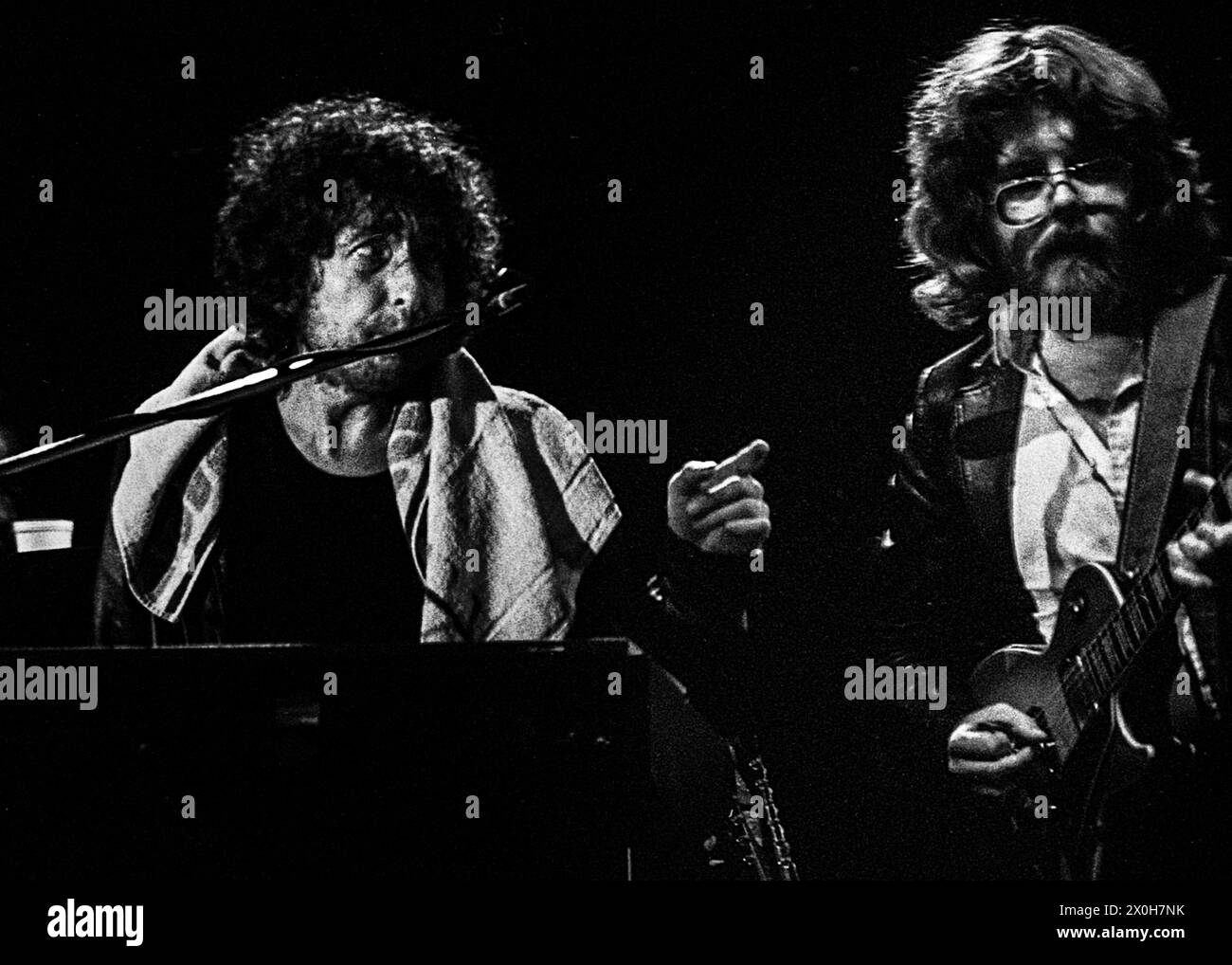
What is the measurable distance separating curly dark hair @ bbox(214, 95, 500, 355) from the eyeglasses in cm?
107

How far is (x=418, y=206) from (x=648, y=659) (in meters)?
1.03

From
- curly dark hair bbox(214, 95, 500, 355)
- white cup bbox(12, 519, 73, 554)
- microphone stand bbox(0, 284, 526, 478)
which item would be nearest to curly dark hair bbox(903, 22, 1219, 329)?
curly dark hair bbox(214, 95, 500, 355)

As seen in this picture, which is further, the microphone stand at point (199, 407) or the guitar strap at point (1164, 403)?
the guitar strap at point (1164, 403)

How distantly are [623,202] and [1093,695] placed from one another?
4.49ft

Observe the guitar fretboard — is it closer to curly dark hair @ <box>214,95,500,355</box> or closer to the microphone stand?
curly dark hair @ <box>214,95,500,355</box>

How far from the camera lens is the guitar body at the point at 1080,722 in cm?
275

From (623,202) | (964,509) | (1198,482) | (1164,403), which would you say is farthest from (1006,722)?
(623,202)

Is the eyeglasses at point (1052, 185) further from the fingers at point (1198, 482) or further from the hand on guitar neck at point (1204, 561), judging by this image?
the hand on guitar neck at point (1204, 561)

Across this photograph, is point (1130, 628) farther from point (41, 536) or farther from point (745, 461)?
point (41, 536)

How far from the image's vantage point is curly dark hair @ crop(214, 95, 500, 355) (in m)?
2.84

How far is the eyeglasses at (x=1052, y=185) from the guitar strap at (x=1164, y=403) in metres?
0.29

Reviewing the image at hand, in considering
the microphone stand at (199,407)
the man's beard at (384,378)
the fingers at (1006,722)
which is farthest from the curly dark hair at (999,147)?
the microphone stand at (199,407)

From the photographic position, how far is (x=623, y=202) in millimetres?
2844
